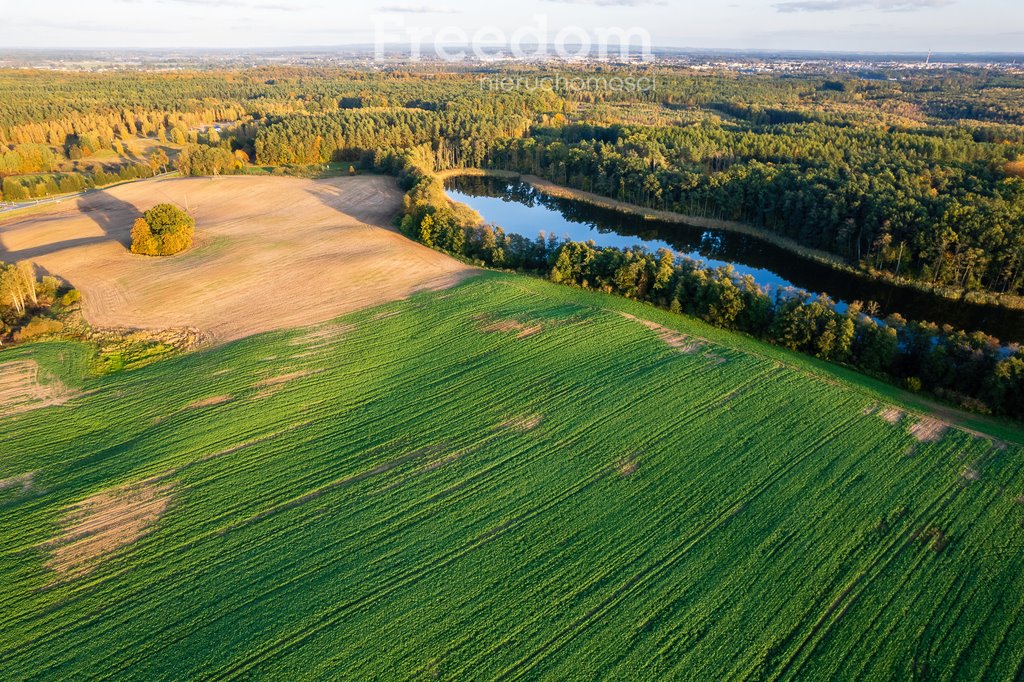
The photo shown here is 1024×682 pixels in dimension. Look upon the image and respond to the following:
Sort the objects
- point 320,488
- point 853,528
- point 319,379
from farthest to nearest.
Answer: point 319,379 → point 320,488 → point 853,528

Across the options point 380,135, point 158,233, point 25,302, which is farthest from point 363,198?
point 25,302

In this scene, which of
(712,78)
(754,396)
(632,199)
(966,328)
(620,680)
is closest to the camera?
(620,680)

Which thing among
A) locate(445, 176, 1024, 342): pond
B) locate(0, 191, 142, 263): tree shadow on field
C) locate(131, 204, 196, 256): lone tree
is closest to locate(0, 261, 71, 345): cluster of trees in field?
locate(131, 204, 196, 256): lone tree

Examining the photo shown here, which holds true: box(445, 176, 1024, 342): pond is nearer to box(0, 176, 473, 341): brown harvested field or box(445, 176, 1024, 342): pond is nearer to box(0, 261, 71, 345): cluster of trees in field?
box(0, 176, 473, 341): brown harvested field

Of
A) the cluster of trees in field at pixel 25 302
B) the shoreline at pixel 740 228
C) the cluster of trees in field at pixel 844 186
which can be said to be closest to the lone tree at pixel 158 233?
the cluster of trees in field at pixel 25 302

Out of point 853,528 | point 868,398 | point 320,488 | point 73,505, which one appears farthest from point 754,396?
point 73,505

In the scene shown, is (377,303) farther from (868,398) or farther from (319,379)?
(868,398)

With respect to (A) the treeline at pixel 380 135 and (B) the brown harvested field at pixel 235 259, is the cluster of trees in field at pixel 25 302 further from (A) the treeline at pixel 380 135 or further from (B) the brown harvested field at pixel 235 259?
(A) the treeline at pixel 380 135
